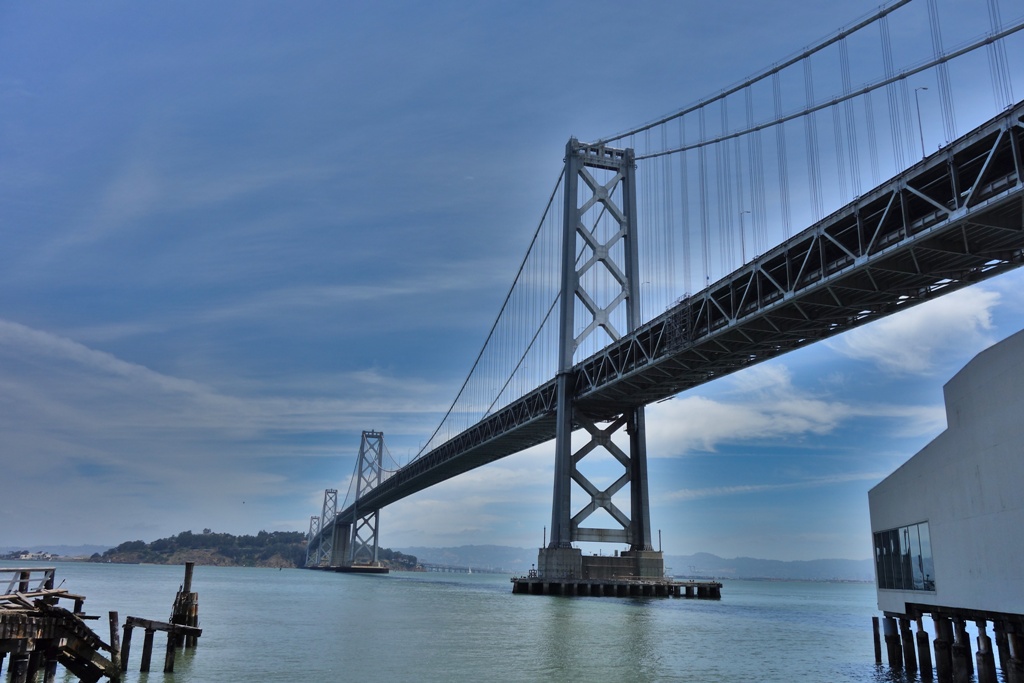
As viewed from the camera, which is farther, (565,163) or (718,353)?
(565,163)

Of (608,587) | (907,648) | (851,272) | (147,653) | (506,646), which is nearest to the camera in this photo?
(147,653)

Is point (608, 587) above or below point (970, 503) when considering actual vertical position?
below

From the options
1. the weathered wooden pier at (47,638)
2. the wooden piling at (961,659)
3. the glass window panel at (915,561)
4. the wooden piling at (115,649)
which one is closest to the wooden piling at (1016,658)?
the wooden piling at (961,659)

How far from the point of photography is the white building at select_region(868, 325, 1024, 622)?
14422 millimetres

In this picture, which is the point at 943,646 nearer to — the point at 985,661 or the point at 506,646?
the point at 985,661

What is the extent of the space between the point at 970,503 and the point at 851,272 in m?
14.8

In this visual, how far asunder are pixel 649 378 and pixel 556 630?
2099 centimetres

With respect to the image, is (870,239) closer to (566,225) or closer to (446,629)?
(446,629)

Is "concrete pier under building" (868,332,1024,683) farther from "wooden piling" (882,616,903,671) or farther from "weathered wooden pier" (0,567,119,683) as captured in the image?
"weathered wooden pier" (0,567,119,683)

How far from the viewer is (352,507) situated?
141 meters

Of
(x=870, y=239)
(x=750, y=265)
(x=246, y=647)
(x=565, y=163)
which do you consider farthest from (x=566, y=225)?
(x=246, y=647)

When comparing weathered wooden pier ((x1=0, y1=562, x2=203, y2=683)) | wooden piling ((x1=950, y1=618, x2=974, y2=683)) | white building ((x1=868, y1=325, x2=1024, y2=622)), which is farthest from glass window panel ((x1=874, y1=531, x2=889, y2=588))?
weathered wooden pier ((x1=0, y1=562, x2=203, y2=683))

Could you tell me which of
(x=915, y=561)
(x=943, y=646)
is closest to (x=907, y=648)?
(x=943, y=646)

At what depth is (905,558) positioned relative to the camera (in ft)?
64.4
